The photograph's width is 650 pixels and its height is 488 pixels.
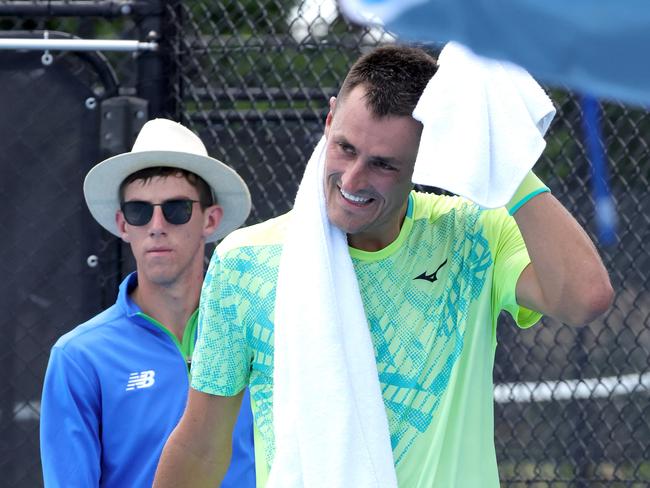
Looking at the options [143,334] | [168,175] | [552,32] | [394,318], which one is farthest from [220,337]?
[552,32]

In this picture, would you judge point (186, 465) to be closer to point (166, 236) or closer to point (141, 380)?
point (141, 380)

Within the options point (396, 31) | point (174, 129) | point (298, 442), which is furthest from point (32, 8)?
point (396, 31)

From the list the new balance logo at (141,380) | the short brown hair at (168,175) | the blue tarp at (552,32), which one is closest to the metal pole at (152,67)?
the short brown hair at (168,175)

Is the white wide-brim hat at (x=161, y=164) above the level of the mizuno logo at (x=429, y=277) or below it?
above

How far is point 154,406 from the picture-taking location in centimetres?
342

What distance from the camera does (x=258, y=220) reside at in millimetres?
4258

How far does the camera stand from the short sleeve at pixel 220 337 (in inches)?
101

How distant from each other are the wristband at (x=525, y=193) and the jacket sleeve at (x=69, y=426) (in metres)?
1.51

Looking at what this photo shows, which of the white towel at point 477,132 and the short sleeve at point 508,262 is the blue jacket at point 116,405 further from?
the white towel at point 477,132

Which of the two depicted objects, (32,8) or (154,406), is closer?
(154,406)

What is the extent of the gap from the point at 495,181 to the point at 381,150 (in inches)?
13.0

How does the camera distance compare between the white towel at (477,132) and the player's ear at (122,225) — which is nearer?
the white towel at (477,132)

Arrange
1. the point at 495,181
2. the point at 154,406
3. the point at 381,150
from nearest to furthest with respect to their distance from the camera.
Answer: the point at 495,181 → the point at 381,150 → the point at 154,406

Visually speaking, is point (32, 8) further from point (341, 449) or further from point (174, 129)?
point (341, 449)
